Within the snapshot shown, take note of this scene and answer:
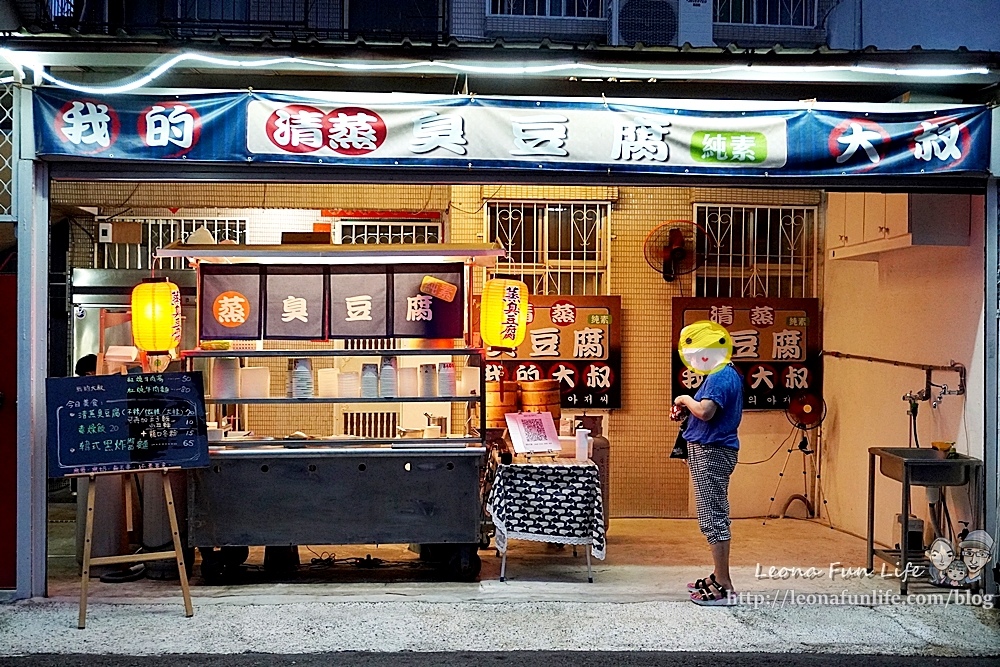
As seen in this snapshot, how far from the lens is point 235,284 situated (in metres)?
8.74

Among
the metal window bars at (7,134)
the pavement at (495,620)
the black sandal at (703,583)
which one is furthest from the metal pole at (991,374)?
the metal window bars at (7,134)

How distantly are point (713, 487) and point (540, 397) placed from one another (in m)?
3.02

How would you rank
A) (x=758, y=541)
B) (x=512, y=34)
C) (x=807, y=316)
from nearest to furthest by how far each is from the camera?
(x=758, y=541)
(x=807, y=316)
(x=512, y=34)

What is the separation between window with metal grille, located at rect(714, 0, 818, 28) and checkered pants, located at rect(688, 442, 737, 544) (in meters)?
7.60

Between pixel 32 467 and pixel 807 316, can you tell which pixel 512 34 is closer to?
pixel 807 316

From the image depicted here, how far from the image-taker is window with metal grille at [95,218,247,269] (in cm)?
1174

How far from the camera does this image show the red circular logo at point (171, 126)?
24.8 feet

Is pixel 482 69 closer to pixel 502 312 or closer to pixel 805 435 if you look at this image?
pixel 502 312

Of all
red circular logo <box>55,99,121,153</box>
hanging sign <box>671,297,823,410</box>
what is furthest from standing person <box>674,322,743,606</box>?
red circular logo <box>55,99,121,153</box>

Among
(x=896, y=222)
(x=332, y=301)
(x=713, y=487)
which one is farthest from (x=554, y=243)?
(x=713, y=487)

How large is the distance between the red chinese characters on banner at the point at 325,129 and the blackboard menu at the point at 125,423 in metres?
1.91

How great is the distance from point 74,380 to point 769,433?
298 inches

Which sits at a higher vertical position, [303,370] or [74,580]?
[303,370]

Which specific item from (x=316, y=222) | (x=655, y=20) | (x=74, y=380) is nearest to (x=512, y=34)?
(x=655, y=20)
